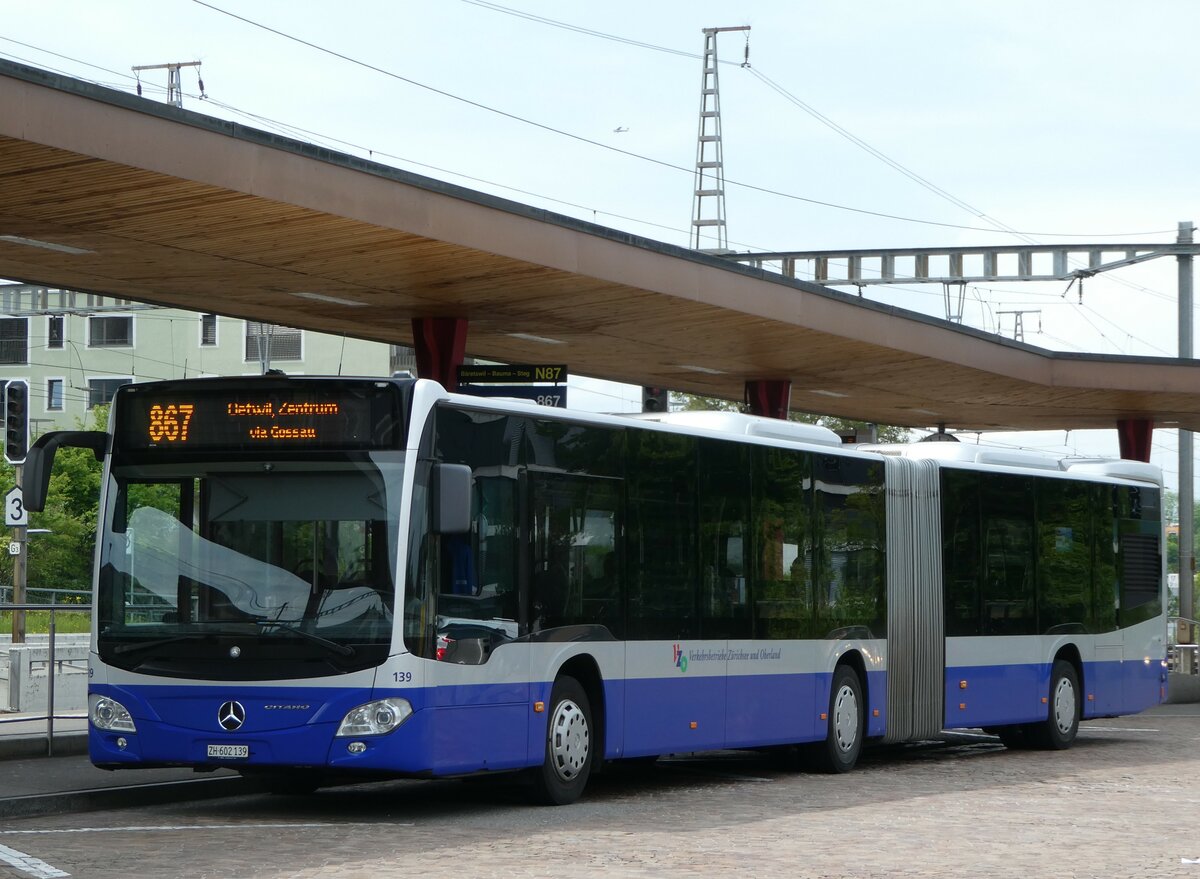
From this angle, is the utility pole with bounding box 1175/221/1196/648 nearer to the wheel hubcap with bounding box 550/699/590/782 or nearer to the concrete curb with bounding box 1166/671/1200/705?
the concrete curb with bounding box 1166/671/1200/705

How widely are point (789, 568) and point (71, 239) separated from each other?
6.98 metres

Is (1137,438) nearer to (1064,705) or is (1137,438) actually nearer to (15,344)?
(1064,705)

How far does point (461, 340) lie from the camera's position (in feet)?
73.6

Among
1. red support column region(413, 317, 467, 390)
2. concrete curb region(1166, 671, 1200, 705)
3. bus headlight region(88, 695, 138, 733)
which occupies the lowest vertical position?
concrete curb region(1166, 671, 1200, 705)

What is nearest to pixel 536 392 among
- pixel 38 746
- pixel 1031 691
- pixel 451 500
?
pixel 1031 691

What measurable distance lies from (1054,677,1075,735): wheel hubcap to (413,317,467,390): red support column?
24.5 feet

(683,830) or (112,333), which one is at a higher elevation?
(112,333)

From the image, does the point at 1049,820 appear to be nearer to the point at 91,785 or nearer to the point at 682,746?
the point at 682,746

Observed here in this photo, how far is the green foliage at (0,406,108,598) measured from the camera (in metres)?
63.1

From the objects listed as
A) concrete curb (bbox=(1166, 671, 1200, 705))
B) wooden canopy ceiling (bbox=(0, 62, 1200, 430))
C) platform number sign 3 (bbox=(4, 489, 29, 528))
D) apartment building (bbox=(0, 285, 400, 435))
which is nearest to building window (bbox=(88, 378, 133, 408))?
apartment building (bbox=(0, 285, 400, 435))

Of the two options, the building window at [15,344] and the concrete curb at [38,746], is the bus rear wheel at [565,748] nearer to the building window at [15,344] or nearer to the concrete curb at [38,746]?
the concrete curb at [38,746]

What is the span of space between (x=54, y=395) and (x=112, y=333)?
11.8ft

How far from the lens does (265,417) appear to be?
40.5ft

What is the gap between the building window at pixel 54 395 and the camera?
82.1 m
